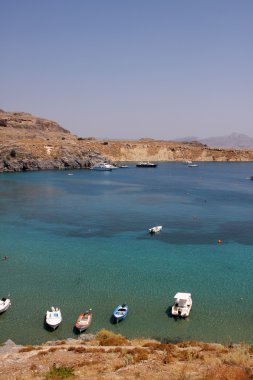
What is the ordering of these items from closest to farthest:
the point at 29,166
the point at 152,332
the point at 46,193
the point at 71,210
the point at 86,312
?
the point at 152,332 → the point at 86,312 → the point at 71,210 → the point at 46,193 → the point at 29,166

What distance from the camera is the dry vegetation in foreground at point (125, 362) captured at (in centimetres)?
2044

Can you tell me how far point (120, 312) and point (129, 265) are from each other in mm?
12486

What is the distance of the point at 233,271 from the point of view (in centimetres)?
4534

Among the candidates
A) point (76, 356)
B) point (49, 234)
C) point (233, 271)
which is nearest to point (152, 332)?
point (76, 356)

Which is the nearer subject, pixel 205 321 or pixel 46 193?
pixel 205 321

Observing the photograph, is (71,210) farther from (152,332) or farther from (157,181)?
(157,181)

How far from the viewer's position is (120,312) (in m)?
34.3

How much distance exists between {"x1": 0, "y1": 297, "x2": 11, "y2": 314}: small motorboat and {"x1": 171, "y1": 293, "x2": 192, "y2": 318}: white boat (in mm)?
14562

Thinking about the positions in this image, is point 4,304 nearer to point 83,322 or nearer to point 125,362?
point 83,322

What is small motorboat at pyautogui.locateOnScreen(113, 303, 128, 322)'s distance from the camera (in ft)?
111

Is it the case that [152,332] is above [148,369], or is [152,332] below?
below

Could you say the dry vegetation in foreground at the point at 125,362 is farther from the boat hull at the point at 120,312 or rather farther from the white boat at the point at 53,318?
the boat hull at the point at 120,312

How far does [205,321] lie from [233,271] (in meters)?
12.4

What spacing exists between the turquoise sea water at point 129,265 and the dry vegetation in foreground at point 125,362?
5663mm
